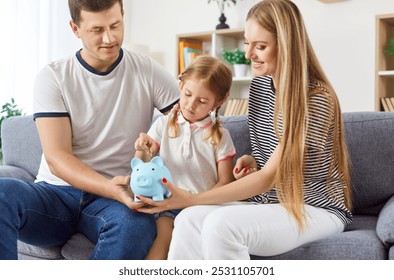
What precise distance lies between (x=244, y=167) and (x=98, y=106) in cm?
50

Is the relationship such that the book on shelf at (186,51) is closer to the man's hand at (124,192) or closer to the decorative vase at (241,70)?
the decorative vase at (241,70)

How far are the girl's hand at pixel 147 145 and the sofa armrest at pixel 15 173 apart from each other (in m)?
0.84

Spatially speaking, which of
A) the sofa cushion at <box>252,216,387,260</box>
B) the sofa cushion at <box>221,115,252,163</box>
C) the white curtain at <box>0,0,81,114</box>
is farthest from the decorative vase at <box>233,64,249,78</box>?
the sofa cushion at <box>252,216,387,260</box>

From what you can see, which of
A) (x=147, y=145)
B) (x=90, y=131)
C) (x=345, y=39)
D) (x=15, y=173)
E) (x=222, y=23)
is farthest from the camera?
(x=222, y=23)

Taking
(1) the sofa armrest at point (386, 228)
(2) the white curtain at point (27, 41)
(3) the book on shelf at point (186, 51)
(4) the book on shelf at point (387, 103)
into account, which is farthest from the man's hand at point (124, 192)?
(3) the book on shelf at point (186, 51)

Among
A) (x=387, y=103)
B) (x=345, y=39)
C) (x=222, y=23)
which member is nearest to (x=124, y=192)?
(x=387, y=103)

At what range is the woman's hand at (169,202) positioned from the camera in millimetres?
1560

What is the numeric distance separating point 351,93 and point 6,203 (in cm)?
306

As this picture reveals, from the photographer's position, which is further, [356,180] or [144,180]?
[356,180]

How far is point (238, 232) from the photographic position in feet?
4.88

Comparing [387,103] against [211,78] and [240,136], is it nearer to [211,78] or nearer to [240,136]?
[240,136]

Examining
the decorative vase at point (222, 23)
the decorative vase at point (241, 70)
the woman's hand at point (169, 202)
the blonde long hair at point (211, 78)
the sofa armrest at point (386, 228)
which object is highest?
the decorative vase at point (222, 23)

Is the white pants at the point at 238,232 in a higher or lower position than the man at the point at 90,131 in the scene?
lower
